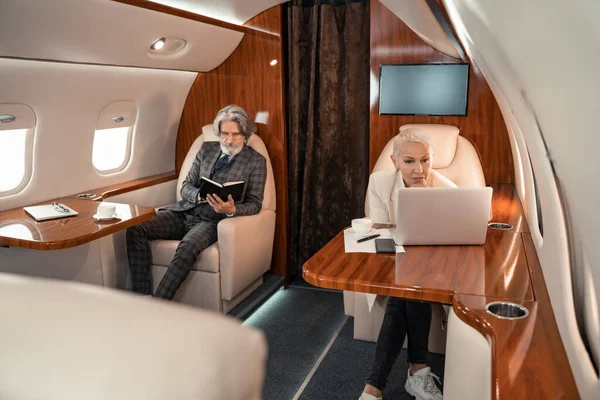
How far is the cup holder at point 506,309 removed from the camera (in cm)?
183

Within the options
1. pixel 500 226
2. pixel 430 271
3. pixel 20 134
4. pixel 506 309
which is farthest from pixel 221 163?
pixel 506 309

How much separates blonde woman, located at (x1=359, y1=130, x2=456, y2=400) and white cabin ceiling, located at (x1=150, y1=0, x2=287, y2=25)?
1639 mm

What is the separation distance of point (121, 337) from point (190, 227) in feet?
12.2

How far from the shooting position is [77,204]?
12.0 feet

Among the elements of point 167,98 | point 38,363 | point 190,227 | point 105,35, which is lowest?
point 190,227

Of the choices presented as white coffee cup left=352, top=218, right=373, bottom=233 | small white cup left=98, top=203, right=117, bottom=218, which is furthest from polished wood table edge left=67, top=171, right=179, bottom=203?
white coffee cup left=352, top=218, right=373, bottom=233

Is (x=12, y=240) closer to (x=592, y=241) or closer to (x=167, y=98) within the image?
(x=167, y=98)

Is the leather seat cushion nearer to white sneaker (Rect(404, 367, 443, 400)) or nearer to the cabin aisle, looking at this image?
the cabin aisle

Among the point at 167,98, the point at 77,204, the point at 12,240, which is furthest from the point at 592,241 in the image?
the point at 167,98

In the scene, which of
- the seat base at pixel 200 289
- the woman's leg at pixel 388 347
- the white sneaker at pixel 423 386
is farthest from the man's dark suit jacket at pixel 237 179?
the white sneaker at pixel 423 386

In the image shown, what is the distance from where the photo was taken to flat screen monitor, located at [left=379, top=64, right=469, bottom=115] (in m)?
3.88

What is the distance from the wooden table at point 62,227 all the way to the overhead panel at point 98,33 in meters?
0.95

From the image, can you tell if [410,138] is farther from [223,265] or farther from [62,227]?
[62,227]

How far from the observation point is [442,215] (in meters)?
2.42
